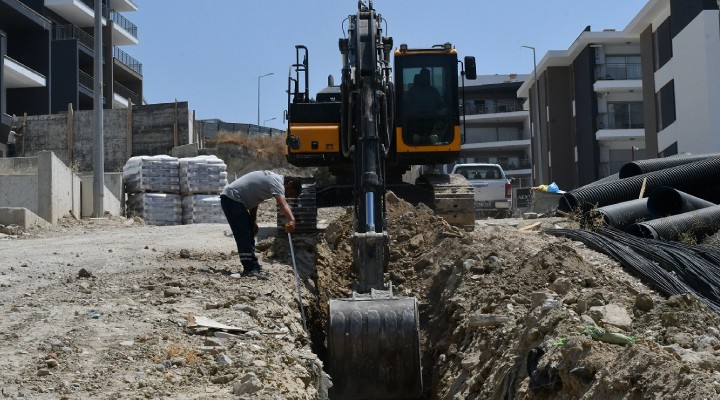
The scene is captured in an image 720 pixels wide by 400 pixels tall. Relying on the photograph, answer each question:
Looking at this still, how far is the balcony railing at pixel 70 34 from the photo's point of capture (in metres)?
53.4

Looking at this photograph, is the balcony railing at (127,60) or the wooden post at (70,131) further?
the balcony railing at (127,60)

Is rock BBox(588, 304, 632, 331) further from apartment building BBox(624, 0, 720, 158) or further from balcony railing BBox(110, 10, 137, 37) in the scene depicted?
balcony railing BBox(110, 10, 137, 37)

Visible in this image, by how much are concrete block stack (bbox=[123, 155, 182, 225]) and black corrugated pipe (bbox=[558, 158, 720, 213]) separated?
12.0 metres

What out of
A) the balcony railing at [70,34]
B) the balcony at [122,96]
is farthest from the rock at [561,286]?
the balcony at [122,96]

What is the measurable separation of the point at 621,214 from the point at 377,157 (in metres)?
6.11

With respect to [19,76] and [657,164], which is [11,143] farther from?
[657,164]

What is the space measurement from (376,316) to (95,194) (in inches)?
574

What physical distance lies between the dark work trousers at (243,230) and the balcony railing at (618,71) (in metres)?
42.6

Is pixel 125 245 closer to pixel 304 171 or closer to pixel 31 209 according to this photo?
pixel 31 209

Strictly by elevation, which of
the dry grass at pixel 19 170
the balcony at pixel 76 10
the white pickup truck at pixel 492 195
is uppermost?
the balcony at pixel 76 10

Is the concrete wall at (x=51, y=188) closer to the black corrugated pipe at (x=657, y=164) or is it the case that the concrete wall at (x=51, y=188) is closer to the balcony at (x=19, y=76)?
the black corrugated pipe at (x=657, y=164)

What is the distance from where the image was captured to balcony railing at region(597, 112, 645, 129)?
52688mm

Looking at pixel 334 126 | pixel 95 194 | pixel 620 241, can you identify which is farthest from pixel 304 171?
pixel 620 241

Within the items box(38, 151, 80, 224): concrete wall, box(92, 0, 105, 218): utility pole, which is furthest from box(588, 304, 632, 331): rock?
box(92, 0, 105, 218): utility pole
